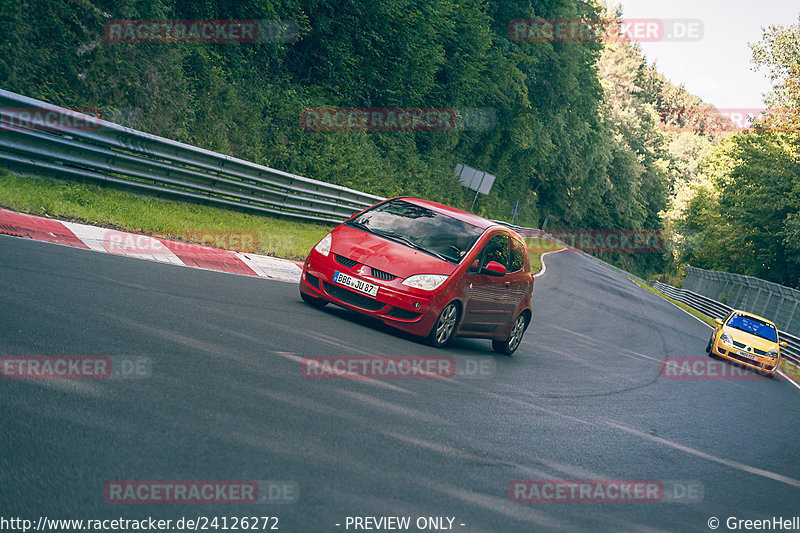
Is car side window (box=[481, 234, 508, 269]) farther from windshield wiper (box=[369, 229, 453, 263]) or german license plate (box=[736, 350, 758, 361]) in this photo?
german license plate (box=[736, 350, 758, 361])

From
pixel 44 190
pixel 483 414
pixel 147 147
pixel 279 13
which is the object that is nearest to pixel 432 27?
pixel 279 13

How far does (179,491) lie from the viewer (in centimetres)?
394

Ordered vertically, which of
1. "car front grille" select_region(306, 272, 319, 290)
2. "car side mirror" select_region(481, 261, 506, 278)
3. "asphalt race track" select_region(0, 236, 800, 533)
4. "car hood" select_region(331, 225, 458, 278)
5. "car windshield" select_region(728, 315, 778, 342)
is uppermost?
"car side mirror" select_region(481, 261, 506, 278)

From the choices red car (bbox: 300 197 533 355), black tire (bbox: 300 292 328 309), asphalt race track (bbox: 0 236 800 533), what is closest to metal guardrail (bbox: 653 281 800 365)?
asphalt race track (bbox: 0 236 800 533)

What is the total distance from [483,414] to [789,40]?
2112 inches

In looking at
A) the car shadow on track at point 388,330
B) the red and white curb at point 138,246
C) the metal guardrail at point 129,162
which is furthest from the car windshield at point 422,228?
the metal guardrail at point 129,162

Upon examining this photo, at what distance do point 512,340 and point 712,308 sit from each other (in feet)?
113

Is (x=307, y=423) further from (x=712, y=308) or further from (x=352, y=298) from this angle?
(x=712, y=308)

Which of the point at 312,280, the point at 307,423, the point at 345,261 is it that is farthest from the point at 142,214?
the point at 307,423

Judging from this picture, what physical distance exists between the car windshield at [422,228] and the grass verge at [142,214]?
3.51 m

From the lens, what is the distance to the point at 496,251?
10.9 m

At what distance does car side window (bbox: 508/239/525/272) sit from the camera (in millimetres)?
11492

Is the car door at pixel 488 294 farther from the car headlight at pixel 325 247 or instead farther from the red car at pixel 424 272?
the car headlight at pixel 325 247

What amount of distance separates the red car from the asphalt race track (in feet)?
1.20
